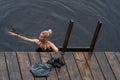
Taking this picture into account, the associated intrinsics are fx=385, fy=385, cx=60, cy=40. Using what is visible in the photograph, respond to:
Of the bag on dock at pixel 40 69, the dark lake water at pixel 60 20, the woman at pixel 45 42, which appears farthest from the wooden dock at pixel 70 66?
the dark lake water at pixel 60 20

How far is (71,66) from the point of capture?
1180cm

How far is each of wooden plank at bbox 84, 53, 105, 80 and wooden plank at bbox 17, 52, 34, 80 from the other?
1912 mm

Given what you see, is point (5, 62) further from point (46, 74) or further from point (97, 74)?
point (97, 74)

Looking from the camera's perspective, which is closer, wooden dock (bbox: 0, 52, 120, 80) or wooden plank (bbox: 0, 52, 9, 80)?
Result: wooden plank (bbox: 0, 52, 9, 80)

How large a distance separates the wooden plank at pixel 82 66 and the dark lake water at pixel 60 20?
247 cm

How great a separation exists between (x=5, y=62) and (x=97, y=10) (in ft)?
22.0

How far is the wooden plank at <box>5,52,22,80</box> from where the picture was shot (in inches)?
437

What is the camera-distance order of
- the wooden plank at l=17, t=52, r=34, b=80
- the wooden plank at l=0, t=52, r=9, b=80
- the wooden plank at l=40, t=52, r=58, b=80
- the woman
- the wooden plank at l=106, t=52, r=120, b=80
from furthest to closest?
the woman, the wooden plank at l=106, t=52, r=120, b=80, the wooden plank at l=40, t=52, r=58, b=80, the wooden plank at l=17, t=52, r=34, b=80, the wooden plank at l=0, t=52, r=9, b=80

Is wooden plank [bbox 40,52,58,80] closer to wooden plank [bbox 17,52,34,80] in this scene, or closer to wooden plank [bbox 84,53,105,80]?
wooden plank [bbox 17,52,34,80]

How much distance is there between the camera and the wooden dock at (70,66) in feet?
37.0

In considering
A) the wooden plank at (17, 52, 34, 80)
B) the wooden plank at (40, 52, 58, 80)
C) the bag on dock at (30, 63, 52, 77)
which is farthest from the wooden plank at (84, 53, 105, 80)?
the wooden plank at (17, 52, 34, 80)

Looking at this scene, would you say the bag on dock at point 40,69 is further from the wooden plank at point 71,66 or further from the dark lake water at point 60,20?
the dark lake water at point 60,20

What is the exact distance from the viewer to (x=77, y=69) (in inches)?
463

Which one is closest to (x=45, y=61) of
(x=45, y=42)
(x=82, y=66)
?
(x=82, y=66)
